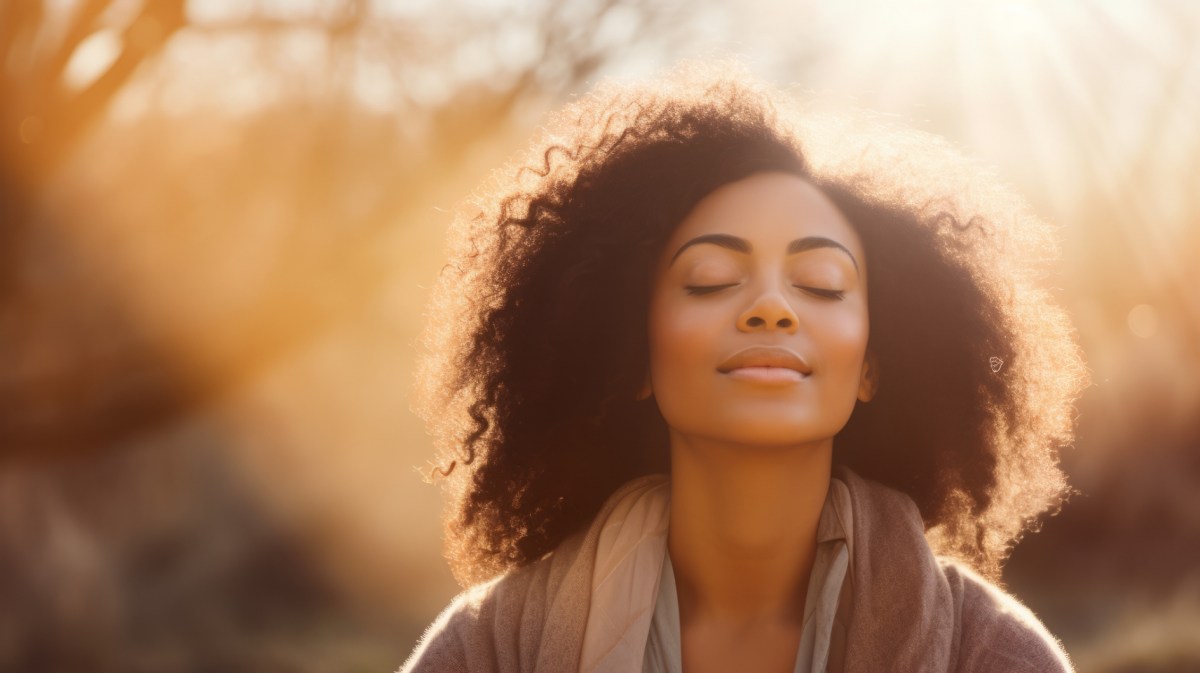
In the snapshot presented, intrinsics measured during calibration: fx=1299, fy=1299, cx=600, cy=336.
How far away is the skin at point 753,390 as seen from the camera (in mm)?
2570

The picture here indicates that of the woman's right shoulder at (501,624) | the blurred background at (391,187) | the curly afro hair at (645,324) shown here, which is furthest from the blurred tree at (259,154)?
the woman's right shoulder at (501,624)

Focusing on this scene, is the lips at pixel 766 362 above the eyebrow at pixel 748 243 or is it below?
below

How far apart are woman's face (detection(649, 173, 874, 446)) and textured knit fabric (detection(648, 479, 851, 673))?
20 cm

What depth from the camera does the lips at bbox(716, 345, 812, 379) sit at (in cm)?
255

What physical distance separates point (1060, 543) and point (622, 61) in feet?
11.1

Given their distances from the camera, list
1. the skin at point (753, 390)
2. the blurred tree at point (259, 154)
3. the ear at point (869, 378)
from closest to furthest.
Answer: the skin at point (753, 390)
the ear at point (869, 378)
the blurred tree at point (259, 154)

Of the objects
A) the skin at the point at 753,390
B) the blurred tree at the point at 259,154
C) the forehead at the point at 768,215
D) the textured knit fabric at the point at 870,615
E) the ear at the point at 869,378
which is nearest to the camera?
the textured knit fabric at the point at 870,615

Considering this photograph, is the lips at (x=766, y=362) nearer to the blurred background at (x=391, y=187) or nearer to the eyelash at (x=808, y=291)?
the eyelash at (x=808, y=291)

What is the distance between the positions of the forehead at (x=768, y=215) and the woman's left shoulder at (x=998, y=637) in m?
0.74

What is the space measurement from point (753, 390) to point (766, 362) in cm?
6

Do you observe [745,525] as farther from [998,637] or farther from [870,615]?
[998,637]

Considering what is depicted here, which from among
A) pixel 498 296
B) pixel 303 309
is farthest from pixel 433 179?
pixel 498 296

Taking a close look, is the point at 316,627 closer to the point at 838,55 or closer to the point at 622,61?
the point at 622,61

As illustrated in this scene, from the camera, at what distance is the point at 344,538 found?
870 centimetres
